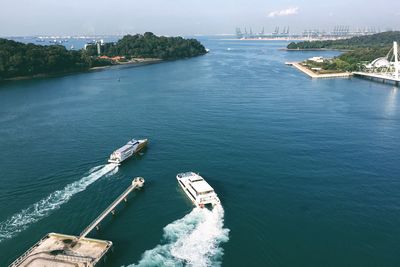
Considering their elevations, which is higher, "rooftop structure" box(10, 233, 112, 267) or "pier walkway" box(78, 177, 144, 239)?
"pier walkway" box(78, 177, 144, 239)

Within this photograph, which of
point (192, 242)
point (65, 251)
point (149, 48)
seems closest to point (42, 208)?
point (65, 251)

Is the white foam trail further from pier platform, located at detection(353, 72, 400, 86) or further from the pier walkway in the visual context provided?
pier platform, located at detection(353, 72, 400, 86)

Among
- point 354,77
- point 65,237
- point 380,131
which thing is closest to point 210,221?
point 65,237

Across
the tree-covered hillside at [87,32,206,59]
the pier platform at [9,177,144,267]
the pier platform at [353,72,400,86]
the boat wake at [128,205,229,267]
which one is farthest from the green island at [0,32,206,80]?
the pier platform at [353,72,400,86]

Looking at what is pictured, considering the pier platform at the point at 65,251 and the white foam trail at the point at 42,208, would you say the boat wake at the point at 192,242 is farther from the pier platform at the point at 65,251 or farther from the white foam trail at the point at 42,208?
the white foam trail at the point at 42,208

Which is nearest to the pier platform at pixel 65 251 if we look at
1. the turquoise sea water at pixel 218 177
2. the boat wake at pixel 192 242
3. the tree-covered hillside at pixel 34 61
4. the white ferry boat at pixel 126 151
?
the turquoise sea water at pixel 218 177

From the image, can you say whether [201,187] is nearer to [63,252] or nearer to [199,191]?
[199,191]

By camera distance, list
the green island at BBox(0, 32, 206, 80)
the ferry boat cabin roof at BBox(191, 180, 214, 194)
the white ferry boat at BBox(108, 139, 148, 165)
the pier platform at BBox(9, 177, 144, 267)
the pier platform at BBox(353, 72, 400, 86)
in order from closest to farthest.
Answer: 1. the pier platform at BBox(9, 177, 144, 267)
2. the ferry boat cabin roof at BBox(191, 180, 214, 194)
3. the white ferry boat at BBox(108, 139, 148, 165)
4. the pier platform at BBox(353, 72, 400, 86)
5. the green island at BBox(0, 32, 206, 80)
